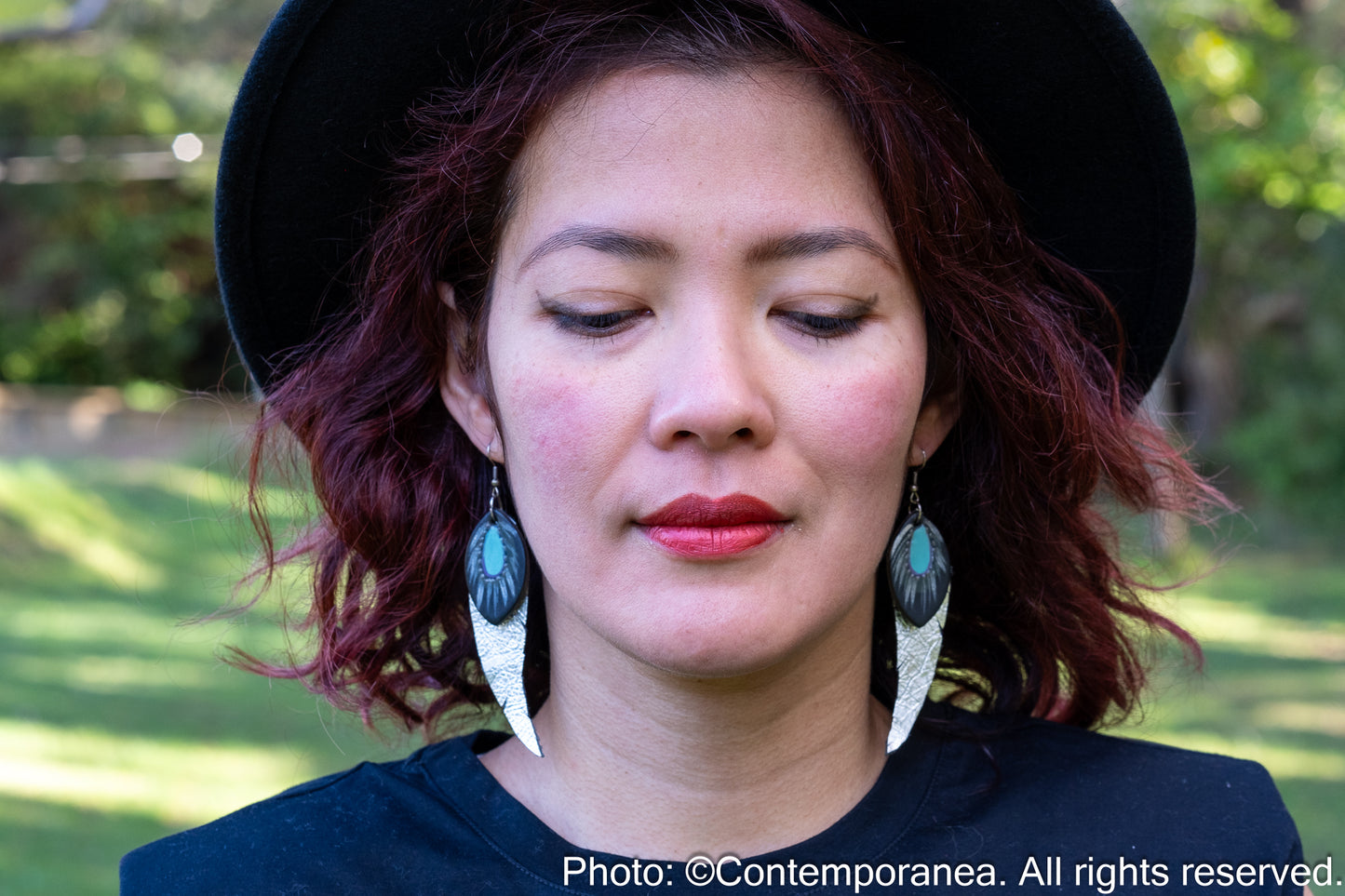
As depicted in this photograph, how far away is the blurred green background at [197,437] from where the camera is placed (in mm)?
5516

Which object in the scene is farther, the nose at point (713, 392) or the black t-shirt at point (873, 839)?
the black t-shirt at point (873, 839)

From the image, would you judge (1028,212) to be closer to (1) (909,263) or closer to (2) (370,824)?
(1) (909,263)

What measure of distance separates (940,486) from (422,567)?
826 mm

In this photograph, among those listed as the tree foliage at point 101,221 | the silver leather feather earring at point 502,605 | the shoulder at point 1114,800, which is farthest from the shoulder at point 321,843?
the tree foliage at point 101,221

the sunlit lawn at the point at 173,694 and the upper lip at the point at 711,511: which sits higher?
the upper lip at the point at 711,511

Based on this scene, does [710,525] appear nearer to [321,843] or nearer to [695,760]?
[695,760]

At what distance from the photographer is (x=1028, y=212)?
209cm

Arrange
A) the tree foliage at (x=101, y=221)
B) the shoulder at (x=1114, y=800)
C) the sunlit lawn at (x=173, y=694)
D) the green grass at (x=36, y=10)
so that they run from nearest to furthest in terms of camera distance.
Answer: the shoulder at (x=1114, y=800) → the sunlit lawn at (x=173, y=694) → the green grass at (x=36, y=10) → the tree foliage at (x=101, y=221)

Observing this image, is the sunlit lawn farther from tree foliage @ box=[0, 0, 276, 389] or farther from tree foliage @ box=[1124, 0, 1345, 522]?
tree foliage @ box=[0, 0, 276, 389]

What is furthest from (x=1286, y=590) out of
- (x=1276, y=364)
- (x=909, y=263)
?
(x=909, y=263)

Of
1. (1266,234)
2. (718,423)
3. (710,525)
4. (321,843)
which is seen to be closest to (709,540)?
(710,525)

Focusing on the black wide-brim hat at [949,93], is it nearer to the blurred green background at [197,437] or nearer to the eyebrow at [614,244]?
the blurred green background at [197,437]

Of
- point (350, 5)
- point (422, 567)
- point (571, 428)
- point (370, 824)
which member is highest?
point (350, 5)

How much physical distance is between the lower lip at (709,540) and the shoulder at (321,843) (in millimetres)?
515
